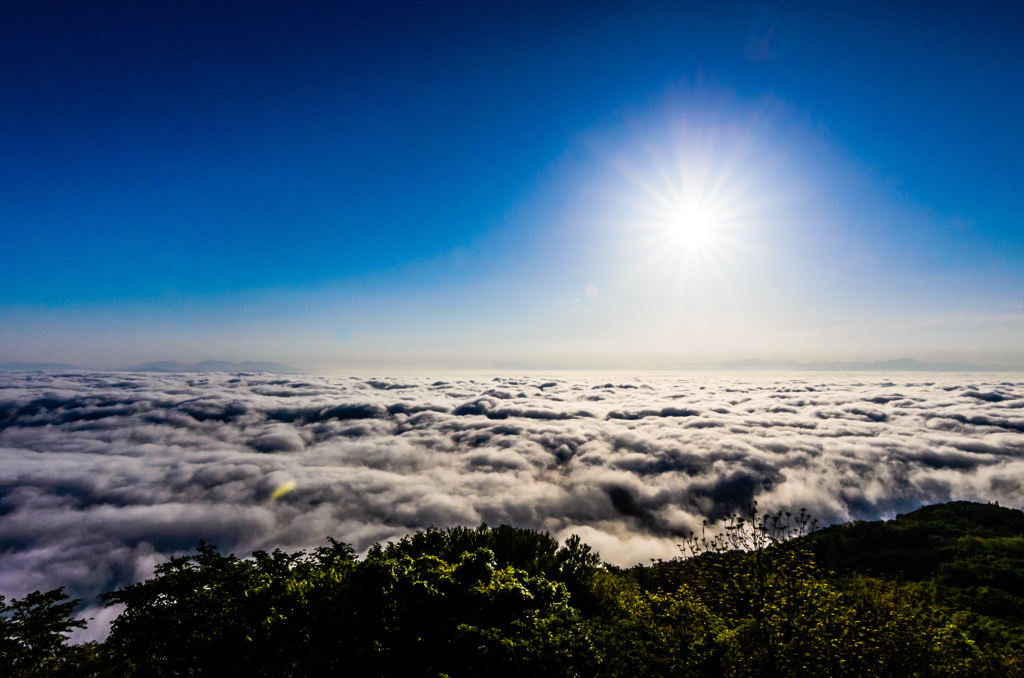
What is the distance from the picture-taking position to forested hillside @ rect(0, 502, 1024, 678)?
15.2 meters

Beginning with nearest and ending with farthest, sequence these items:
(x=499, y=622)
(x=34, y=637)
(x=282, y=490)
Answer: (x=499, y=622)
(x=34, y=637)
(x=282, y=490)

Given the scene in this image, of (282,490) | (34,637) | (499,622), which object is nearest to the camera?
(499,622)

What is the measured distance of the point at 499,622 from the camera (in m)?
16.0

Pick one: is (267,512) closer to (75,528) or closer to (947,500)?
(75,528)

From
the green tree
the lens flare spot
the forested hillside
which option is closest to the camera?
the forested hillside

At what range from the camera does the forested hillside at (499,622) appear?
15227 mm

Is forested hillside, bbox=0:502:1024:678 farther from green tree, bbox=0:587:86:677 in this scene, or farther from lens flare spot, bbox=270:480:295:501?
lens flare spot, bbox=270:480:295:501

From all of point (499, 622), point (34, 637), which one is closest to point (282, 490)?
point (34, 637)

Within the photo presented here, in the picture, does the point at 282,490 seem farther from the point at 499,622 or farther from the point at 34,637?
the point at 499,622

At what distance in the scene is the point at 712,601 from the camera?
76.6 feet

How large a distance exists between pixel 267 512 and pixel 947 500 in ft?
824

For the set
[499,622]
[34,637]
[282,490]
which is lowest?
[282,490]

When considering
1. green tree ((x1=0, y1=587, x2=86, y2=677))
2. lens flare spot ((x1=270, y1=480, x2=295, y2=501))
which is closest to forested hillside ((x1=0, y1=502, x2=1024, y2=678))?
green tree ((x1=0, y1=587, x2=86, y2=677))

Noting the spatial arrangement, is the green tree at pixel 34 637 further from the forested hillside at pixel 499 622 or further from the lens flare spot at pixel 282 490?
the lens flare spot at pixel 282 490
